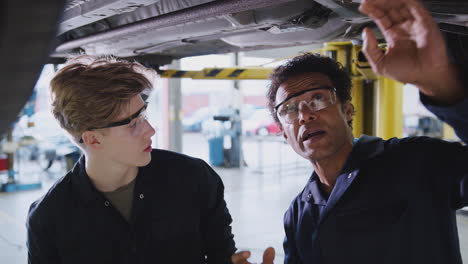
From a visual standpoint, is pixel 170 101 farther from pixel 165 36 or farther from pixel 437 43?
pixel 437 43

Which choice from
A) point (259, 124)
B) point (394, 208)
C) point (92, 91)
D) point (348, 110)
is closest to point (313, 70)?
point (348, 110)

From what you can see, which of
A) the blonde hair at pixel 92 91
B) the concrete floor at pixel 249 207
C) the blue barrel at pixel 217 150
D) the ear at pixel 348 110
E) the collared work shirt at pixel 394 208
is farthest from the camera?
the blue barrel at pixel 217 150

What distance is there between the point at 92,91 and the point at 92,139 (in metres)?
0.20

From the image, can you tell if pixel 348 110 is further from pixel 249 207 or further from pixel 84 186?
pixel 249 207

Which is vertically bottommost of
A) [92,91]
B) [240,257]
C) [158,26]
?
[240,257]

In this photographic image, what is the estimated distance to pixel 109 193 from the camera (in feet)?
5.31

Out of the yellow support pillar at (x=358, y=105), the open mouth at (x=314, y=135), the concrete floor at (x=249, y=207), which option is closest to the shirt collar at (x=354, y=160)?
the open mouth at (x=314, y=135)

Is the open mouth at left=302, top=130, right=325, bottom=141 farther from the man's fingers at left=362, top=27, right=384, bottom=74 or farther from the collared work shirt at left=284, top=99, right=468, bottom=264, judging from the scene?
the man's fingers at left=362, top=27, right=384, bottom=74

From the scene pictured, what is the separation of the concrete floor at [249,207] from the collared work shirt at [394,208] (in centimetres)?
255

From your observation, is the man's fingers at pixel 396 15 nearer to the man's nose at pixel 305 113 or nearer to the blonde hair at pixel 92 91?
the man's nose at pixel 305 113

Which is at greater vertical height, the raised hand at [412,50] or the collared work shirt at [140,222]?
the raised hand at [412,50]

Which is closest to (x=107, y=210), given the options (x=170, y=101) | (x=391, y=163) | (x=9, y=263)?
(x=391, y=163)

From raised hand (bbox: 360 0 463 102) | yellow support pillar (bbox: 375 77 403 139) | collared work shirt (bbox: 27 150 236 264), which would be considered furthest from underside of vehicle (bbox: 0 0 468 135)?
yellow support pillar (bbox: 375 77 403 139)

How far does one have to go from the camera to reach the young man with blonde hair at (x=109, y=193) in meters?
1.51
